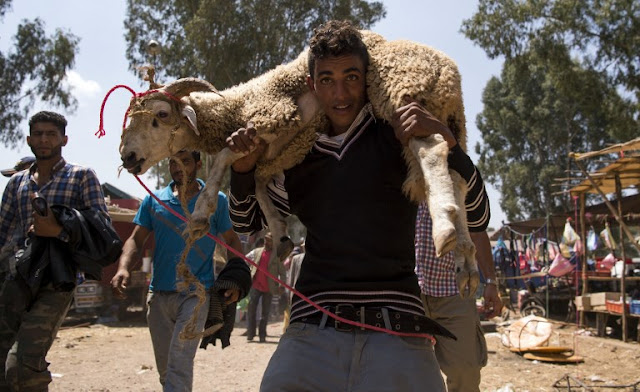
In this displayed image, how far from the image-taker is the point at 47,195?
4469mm

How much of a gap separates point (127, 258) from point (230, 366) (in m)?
4.20

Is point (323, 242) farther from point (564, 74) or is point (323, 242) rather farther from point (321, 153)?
point (564, 74)

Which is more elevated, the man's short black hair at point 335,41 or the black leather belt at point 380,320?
the man's short black hair at point 335,41

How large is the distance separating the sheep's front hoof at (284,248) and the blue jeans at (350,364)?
78cm

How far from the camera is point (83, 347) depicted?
1032 centimetres

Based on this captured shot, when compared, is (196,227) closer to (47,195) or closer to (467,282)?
(467,282)

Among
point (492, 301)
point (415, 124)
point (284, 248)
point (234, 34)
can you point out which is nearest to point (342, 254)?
point (415, 124)

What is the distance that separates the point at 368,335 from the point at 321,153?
859 mm

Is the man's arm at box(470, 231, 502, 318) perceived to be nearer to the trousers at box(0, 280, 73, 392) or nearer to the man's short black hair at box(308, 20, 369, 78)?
the man's short black hair at box(308, 20, 369, 78)

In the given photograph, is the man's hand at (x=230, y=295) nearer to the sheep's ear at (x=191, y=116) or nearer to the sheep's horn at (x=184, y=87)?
the sheep's ear at (x=191, y=116)

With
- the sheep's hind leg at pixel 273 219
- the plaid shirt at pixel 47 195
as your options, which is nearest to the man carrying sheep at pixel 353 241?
the sheep's hind leg at pixel 273 219

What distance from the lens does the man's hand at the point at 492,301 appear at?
167 inches

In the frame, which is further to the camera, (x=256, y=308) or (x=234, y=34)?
(x=234, y=34)

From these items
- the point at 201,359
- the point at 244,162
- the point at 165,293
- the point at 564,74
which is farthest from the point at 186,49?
the point at 244,162
